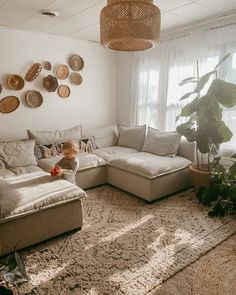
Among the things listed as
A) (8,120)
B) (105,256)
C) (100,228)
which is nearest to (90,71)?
(8,120)

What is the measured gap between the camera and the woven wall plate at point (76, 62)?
4.23 m

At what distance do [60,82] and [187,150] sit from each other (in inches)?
93.7

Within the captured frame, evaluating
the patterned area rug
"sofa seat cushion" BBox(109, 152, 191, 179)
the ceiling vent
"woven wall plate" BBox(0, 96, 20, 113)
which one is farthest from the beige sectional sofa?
the ceiling vent

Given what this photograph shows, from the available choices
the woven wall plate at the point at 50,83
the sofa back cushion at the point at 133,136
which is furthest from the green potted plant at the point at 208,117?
the woven wall plate at the point at 50,83

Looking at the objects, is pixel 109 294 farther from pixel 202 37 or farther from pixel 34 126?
pixel 202 37

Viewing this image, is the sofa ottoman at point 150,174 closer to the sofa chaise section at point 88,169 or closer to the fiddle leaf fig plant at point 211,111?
the sofa chaise section at point 88,169

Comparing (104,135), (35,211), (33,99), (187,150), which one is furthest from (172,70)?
(35,211)

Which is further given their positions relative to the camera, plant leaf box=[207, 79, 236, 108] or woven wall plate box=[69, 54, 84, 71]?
woven wall plate box=[69, 54, 84, 71]

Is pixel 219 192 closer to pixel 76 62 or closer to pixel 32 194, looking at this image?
pixel 32 194

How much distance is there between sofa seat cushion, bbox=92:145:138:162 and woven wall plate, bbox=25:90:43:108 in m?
1.20

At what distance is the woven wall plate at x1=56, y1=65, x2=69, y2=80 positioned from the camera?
4.11 metres

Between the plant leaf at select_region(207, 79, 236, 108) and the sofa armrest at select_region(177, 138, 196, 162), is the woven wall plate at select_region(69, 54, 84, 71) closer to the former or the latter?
the sofa armrest at select_region(177, 138, 196, 162)

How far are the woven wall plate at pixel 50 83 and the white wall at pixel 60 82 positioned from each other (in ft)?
0.21

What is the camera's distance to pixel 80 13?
303cm
